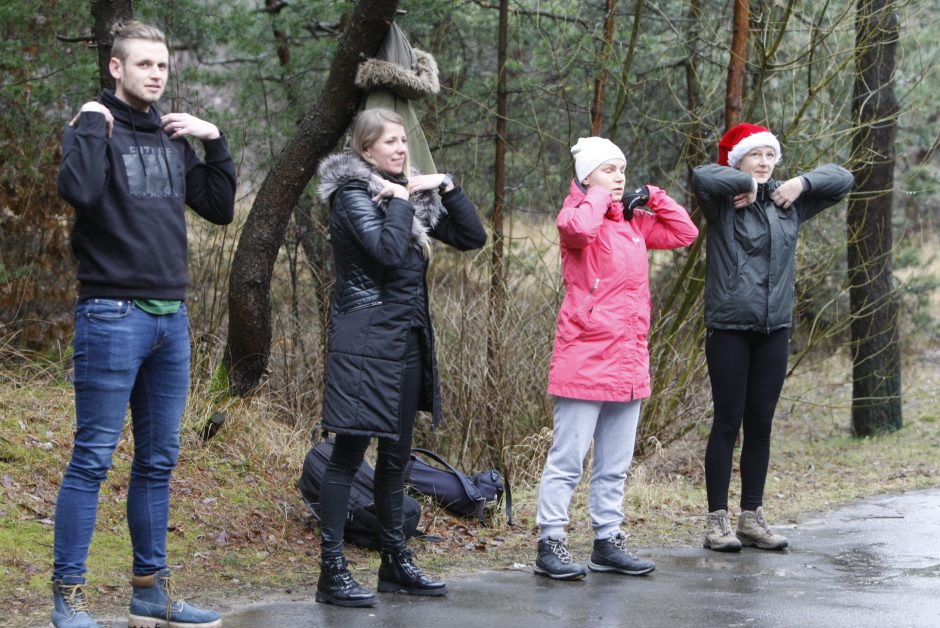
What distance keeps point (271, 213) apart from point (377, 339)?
2996 millimetres

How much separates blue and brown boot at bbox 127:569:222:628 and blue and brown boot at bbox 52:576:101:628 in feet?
0.70

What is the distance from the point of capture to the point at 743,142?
236 inches

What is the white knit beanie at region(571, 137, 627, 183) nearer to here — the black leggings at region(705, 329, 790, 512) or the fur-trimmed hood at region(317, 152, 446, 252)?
the fur-trimmed hood at region(317, 152, 446, 252)

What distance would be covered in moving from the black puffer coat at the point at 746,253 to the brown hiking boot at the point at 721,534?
1.01m

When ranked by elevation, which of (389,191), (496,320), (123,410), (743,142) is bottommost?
(123,410)

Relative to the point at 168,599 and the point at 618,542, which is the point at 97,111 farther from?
the point at 618,542

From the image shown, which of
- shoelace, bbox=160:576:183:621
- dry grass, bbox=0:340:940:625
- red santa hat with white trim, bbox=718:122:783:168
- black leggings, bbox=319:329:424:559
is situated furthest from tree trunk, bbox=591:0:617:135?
shoelace, bbox=160:576:183:621

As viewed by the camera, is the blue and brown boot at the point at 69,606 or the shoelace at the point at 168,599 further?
the shoelace at the point at 168,599

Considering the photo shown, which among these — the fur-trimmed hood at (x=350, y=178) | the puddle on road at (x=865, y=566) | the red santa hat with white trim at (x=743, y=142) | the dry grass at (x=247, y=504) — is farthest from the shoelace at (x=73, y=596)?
the red santa hat with white trim at (x=743, y=142)

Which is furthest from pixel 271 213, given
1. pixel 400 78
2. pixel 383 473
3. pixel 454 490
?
pixel 383 473

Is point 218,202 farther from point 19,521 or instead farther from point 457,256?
point 457,256

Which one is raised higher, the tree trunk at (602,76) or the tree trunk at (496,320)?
the tree trunk at (602,76)

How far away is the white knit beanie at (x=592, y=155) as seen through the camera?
5.52 metres

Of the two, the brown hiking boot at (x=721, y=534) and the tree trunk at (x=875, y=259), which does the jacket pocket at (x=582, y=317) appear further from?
the tree trunk at (x=875, y=259)
